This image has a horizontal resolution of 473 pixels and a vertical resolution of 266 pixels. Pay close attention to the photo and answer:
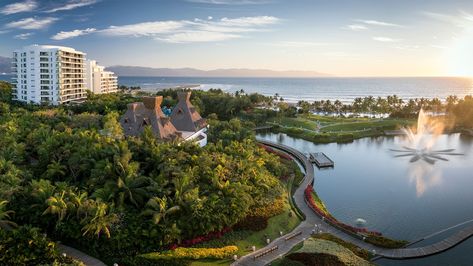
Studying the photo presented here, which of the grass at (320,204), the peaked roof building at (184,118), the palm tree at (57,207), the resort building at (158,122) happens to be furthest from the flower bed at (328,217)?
the peaked roof building at (184,118)

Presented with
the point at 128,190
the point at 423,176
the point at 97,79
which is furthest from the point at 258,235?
the point at 97,79

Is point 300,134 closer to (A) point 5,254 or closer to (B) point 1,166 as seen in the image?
(B) point 1,166

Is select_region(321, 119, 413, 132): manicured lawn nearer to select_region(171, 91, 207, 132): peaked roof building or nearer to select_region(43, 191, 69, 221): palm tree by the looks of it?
Result: select_region(171, 91, 207, 132): peaked roof building

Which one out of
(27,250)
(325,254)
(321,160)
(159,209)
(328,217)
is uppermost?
(159,209)

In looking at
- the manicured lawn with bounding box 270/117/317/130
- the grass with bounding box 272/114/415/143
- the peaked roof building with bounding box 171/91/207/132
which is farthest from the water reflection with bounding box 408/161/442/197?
the manicured lawn with bounding box 270/117/317/130

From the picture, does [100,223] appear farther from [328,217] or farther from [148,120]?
[148,120]

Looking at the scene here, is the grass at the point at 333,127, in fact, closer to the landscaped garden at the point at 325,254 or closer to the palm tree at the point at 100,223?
the landscaped garden at the point at 325,254
